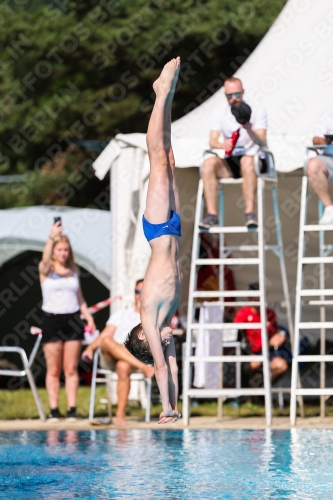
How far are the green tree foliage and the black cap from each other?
14.7 meters

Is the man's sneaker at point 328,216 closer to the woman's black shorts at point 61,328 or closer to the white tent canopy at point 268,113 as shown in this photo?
the white tent canopy at point 268,113

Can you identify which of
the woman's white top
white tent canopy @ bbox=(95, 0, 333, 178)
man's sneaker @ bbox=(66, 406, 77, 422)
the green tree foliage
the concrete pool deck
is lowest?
the concrete pool deck

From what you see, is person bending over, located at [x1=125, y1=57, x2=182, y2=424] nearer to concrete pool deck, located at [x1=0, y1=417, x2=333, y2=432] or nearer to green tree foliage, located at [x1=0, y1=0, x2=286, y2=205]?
concrete pool deck, located at [x1=0, y1=417, x2=333, y2=432]

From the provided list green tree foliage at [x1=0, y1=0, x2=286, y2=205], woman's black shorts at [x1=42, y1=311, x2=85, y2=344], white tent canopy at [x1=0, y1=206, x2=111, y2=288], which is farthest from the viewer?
green tree foliage at [x1=0, y1=0, x2=286, y2=205]

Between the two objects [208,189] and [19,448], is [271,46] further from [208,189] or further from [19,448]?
[19,448]

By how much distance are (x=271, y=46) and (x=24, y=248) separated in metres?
4.88

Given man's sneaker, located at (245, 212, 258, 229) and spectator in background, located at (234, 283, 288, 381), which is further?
spectator in background, located at (234, 283, 288, 381)

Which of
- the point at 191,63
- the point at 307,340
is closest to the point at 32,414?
the point at 307,340

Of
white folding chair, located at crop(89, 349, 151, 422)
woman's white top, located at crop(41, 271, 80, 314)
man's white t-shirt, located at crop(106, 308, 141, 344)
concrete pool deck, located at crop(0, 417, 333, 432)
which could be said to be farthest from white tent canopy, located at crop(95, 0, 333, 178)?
concrete pool deck, located at crop(0, 417, 333, 432)

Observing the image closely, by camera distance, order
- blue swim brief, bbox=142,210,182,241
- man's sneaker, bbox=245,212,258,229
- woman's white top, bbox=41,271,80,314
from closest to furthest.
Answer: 1. blue swim brief, bbox=142,210,182,241
2. man's sneaker, bbox=245,212,258,229
3. woman's white top, bbox=41,271,80,314

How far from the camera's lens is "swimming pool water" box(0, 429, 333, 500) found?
17.6ft

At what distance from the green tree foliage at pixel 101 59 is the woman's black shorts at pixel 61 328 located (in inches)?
584

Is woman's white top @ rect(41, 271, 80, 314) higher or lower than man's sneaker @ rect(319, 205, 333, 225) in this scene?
lower

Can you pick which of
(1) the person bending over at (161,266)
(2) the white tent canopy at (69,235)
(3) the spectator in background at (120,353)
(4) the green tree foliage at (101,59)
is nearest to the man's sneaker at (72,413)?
(3) the spectator in background at (120,353)
